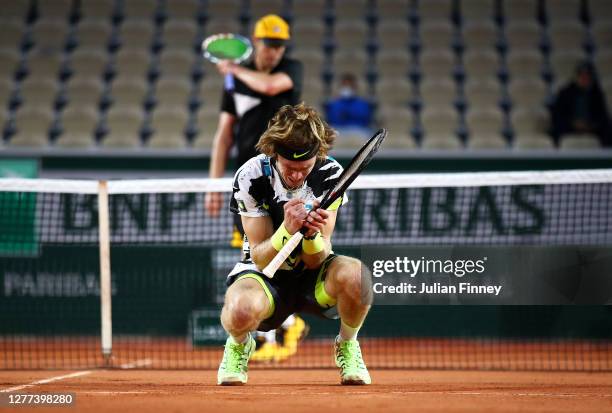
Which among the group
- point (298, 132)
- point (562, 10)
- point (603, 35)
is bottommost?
point (298, 132)

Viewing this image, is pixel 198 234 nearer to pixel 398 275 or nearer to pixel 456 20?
pixel 398 275

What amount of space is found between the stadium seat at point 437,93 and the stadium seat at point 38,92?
15.5 ft

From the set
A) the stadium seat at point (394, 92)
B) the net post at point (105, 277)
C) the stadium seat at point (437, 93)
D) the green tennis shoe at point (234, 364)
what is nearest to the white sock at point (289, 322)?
the net post at point (105, 277)

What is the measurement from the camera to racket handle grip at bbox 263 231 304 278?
5.02m

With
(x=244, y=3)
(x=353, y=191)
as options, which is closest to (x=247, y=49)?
(x=353, y=191)

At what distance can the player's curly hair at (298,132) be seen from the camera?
5051 millimetres

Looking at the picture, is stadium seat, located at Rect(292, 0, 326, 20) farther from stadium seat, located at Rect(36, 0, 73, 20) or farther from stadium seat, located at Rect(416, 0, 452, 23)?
stadium seat, located at Rect(36, 0, 73, 20)

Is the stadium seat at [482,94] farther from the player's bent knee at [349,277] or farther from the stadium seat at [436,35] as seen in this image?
the player's bent knee at [349,277]

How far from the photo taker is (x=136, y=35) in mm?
14008

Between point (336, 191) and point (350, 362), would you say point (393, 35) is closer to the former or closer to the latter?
point (350, 362)

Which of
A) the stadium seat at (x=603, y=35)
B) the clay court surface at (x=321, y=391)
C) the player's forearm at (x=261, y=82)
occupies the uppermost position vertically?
the stadium seat at (x=603, y=35)

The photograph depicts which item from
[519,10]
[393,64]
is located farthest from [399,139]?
[519,10]

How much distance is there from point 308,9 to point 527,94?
3.40m

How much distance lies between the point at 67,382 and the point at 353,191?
348 centimetres
